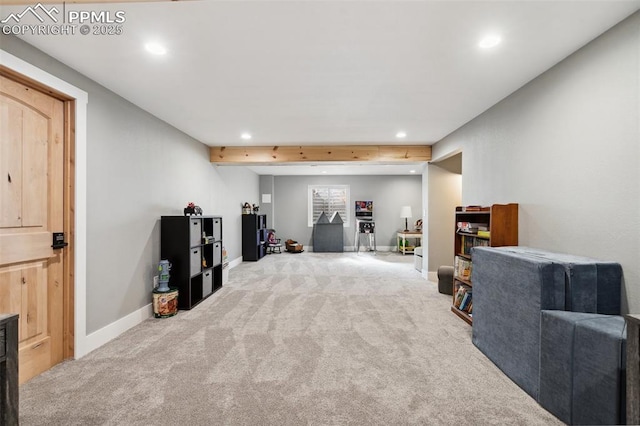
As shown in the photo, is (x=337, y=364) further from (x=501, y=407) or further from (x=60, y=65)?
(x=60, y=65)

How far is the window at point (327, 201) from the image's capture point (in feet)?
29.1

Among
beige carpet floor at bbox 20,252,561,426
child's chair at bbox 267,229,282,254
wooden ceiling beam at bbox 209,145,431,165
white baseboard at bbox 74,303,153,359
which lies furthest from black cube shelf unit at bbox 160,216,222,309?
child's chair at bbox 267,229,282,254

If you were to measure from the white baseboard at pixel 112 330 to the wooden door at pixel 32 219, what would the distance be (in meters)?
0.16

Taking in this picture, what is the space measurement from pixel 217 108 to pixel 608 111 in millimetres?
3447

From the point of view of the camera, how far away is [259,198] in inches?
340

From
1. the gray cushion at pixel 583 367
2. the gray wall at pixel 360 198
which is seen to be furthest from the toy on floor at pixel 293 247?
the gray cushion at pixel 583 367

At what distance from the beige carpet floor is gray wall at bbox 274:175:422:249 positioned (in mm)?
5252

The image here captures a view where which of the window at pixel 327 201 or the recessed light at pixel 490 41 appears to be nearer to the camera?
the recessed light at pixel 490 41

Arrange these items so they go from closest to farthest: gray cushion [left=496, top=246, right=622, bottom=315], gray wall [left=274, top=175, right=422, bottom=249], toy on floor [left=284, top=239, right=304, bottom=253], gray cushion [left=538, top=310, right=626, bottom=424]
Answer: gray cushion [left=538, top=310, right=626, bottom=424]
gray cushion [left=496, top=246, right=622, bottom=315]
toy on floor [left=284, top=239, right=304, bottom=253]
gray wall [left=274, top=175, right=422, bottom=249]

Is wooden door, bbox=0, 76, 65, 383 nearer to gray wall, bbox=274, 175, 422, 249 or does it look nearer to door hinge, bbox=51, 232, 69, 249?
door hinge, bbox=51, 232, 69, 249

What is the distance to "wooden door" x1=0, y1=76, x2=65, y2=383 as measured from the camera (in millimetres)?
1935

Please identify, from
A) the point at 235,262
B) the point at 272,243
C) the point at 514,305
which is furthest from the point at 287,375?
the point at 272,243

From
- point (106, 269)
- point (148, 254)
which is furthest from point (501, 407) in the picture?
point (148, 254)

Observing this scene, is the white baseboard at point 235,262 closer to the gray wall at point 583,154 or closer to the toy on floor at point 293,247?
the toy on floor at point 293,247
